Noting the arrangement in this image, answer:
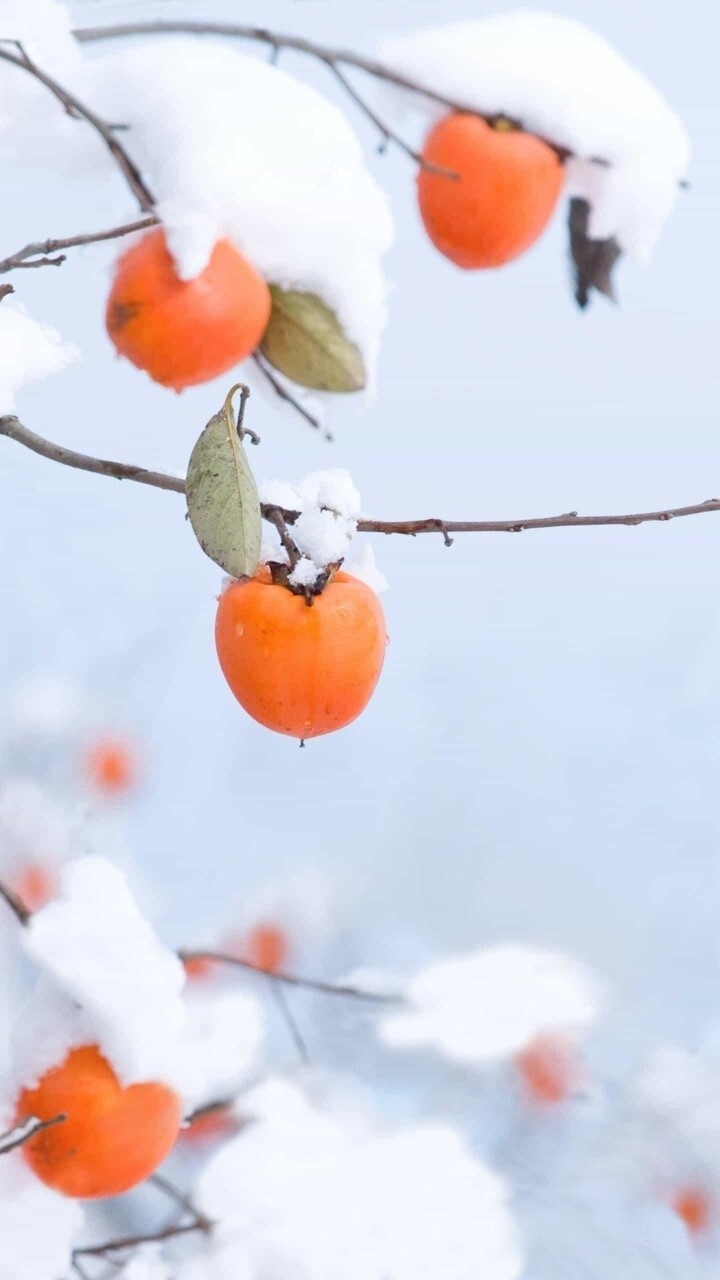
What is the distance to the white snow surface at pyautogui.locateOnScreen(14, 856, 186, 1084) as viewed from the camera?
466 mm

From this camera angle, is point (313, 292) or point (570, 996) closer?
point (313, 292)

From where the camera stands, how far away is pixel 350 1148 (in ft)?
3.04

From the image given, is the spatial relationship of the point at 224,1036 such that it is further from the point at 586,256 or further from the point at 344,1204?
the point at 586,256

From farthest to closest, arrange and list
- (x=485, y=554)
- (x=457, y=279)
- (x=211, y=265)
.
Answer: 1. (x=485, y=554)
2. (x=457, y=279)
3. (x=211, y=265)

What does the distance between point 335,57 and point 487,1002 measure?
82cm

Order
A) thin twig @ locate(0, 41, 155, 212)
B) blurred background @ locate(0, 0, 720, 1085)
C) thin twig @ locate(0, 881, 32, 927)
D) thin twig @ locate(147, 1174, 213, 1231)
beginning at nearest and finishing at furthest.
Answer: thin twig @ locate(0, 41, 155, 212)
thin twig @ locate(0, 881, 32, 927)
thin twig @ locate(147, 1174, 213, 1231)
blurred background @ locate(0, 0, 720, 1085)

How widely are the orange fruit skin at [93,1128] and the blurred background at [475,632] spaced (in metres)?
0.41

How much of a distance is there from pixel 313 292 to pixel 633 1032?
0.78m

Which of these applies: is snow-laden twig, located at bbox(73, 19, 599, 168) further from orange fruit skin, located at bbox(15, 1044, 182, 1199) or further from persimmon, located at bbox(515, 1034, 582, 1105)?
persimmon, located at bbox(515, 1034, 582, 1105)

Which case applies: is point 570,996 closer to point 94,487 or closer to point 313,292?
point 94,487

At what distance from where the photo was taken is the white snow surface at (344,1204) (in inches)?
32.6

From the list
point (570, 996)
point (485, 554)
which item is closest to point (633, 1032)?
point (570, 996)

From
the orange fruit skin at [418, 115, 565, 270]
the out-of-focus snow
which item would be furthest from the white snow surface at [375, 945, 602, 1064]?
the orange fruit skin at [418, 115, 565, 270]

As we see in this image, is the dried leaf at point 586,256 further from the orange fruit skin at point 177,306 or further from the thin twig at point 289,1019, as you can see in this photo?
the thin twig at point 289,1019
